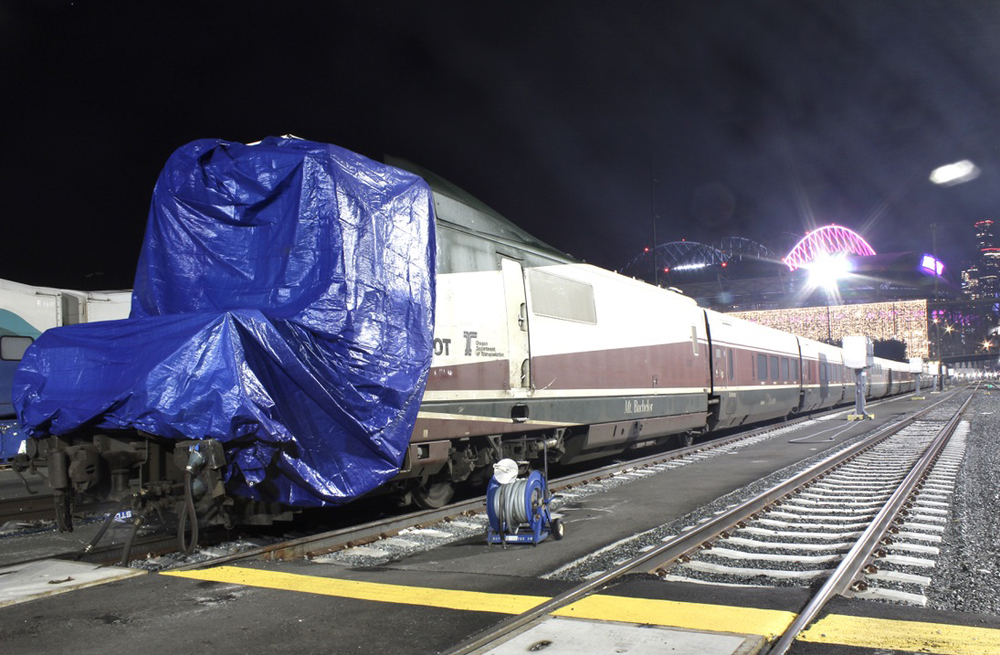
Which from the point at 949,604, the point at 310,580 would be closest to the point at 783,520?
the point at 949,604

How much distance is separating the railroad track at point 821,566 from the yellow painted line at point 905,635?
140 millimetres

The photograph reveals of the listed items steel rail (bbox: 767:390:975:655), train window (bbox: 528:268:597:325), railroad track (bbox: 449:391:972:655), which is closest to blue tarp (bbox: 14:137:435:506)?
railroad track (bbox: 449:391:972:655)

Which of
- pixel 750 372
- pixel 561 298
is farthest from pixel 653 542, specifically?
pixel 750 372

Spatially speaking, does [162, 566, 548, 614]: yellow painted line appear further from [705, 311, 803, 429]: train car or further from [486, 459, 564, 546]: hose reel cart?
[705, 311, 803, 429]: train car

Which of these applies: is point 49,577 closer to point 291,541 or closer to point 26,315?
point 291,541

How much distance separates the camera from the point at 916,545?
6.46 m

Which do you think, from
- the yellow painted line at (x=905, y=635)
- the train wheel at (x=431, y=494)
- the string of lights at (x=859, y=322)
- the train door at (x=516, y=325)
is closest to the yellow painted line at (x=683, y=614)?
the yellow painted line at (x=905, y=635)

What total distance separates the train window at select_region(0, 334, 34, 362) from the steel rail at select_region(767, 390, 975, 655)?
533 inches

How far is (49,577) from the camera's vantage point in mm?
5625

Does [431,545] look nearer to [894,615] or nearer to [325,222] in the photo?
[325,222]

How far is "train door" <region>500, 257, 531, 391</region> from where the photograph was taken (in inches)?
343

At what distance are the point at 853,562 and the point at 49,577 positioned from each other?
6.03 metres

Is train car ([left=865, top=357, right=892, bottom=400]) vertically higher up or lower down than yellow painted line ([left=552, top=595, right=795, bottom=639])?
higher up

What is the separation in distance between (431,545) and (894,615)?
3.76 meters
